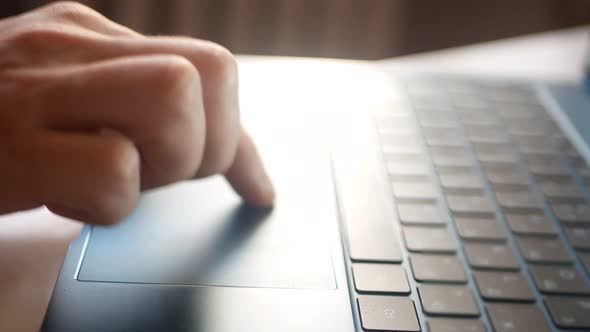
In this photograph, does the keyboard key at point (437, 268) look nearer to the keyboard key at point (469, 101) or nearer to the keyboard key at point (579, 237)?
the keyboard key at point (579, 237)

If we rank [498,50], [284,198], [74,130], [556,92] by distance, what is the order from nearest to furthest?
1. [74,130]
2. [284,198]
3. [556,92]
4. [498,50]

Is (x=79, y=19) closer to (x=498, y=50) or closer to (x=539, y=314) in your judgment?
(x=539, y=314)

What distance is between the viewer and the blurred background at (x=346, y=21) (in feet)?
3.67

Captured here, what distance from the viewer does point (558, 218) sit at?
427 mm

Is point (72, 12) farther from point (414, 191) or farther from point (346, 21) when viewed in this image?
point (346, 21)

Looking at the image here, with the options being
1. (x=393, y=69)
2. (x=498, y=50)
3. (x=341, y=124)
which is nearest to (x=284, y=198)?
(x=341, y=124)

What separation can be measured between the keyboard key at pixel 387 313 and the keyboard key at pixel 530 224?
0.11m

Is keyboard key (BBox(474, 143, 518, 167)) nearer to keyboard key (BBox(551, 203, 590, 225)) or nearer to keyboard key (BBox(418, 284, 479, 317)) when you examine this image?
keyboard key (BBox(551, 203, 590, 225))

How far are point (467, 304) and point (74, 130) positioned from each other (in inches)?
8.6

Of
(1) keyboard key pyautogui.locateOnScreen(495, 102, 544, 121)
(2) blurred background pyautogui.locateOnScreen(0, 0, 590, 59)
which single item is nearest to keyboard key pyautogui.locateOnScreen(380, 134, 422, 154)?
(1) keyboard key pyautogui.locateOnScreen(495, 102, 544, 121)

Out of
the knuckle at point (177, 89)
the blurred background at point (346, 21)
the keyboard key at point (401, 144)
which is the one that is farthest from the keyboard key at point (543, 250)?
the blurred background at point (346, 21)

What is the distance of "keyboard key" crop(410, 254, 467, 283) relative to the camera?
36cm

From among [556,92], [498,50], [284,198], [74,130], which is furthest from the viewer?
[498,50]

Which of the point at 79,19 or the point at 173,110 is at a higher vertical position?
the point at 79,19
